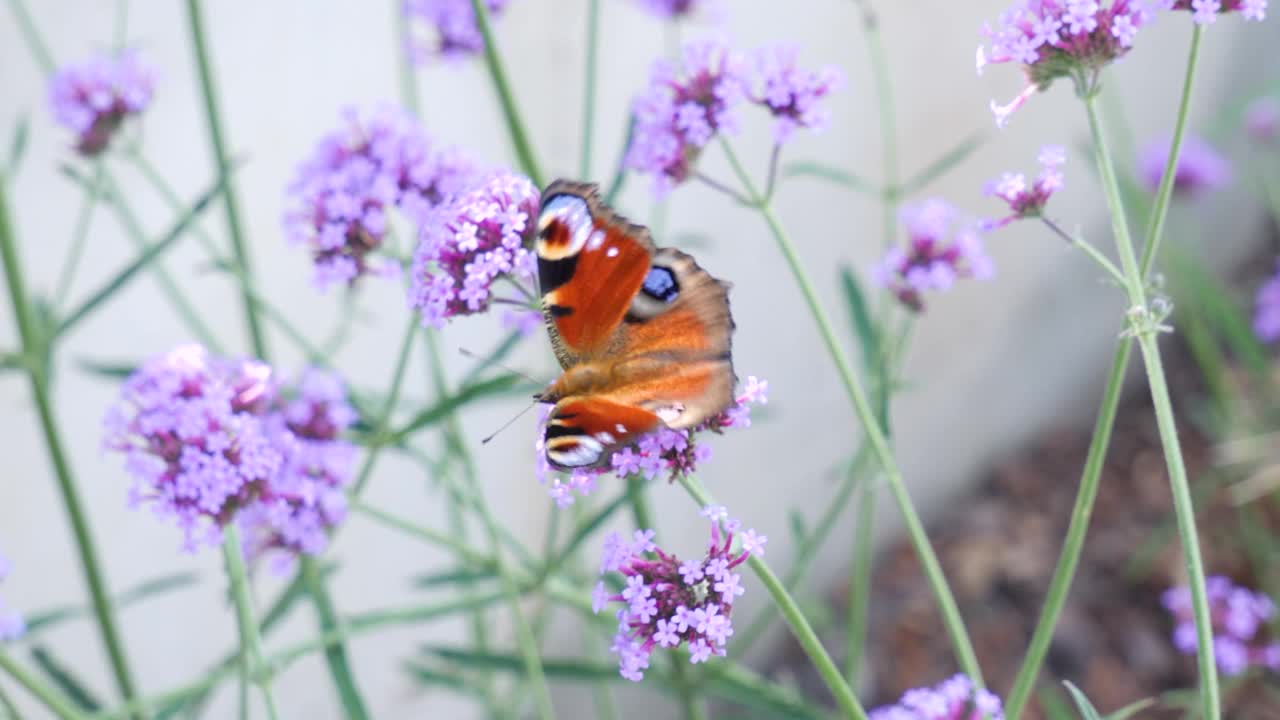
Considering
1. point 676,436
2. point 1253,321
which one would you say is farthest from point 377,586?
point 1253,321

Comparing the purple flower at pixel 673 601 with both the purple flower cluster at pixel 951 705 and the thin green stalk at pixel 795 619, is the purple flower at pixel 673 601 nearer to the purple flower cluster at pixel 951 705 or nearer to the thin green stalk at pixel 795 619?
the thin green stalk at pixel 795 619

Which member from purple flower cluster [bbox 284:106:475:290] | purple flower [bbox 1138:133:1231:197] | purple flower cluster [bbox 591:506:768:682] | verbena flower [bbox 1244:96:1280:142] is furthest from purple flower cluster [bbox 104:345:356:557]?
verbena flower [bbox 1244:96:1280:142]

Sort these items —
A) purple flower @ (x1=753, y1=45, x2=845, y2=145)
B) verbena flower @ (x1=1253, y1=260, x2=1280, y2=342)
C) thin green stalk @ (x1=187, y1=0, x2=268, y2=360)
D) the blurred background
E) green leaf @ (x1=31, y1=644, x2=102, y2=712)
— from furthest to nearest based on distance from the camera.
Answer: verbena flower @ (x1=1253, y1=260, x2=1280, y2=342) < the blurred background < green leaf @ (x1=31, y1=644, x2=102, y2=712) < thin green stalk @ (x1=187, y1=0, x2=268, y2=360) < purple flower @ (x1=753, y1=45, x2=845, y2=145)

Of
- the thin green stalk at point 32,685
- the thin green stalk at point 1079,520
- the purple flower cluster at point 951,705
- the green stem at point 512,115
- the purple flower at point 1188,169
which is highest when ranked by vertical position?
the purple flower at point 1188,169

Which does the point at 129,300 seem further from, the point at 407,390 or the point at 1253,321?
the point at 1253,321

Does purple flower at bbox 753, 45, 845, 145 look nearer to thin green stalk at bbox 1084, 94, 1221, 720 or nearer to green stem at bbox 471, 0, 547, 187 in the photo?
Answer: green stem at bbox 471, 0, 547, 187

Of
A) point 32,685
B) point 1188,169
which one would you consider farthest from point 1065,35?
point 1188,169

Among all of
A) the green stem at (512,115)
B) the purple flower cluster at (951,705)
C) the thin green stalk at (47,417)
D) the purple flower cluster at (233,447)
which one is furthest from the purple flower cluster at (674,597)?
the thin green stalk at (47,417)
